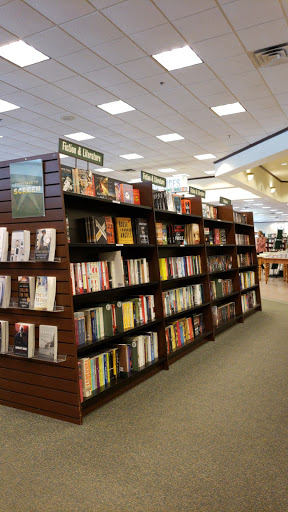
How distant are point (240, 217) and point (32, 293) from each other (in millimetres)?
5295

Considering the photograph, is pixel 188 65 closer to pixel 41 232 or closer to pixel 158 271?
pixel 158 271

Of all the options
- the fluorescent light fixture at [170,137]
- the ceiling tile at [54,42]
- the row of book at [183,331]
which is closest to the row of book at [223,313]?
the row of book at [183,331]

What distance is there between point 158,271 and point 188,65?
3.02 m

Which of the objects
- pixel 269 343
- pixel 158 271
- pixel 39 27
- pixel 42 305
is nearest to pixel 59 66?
pixel 39 27

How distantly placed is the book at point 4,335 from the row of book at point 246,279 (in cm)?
459

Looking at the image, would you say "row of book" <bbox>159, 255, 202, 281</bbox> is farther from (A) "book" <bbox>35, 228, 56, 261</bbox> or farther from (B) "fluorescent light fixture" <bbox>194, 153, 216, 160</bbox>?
(B) "fluorescent light fixture" <bbox>194, 153, 216, 160</bbox>

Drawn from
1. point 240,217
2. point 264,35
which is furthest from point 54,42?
point 240,217

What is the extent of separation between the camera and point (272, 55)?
5168mm

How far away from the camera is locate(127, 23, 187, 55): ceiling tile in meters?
4.53

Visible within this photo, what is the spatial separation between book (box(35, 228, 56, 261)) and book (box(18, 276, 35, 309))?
0.23m

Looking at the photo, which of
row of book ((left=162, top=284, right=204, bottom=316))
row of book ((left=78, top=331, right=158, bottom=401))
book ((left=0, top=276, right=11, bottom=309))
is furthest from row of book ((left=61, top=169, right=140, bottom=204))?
row of book ((left=78, top=331, right=158, bottom=401))

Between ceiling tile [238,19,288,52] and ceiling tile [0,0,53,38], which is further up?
ceiling tile [0,0,53,38]

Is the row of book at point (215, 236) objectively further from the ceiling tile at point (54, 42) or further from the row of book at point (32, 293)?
the row of book at point (32, 293)

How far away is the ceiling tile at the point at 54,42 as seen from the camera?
14.8 feet
